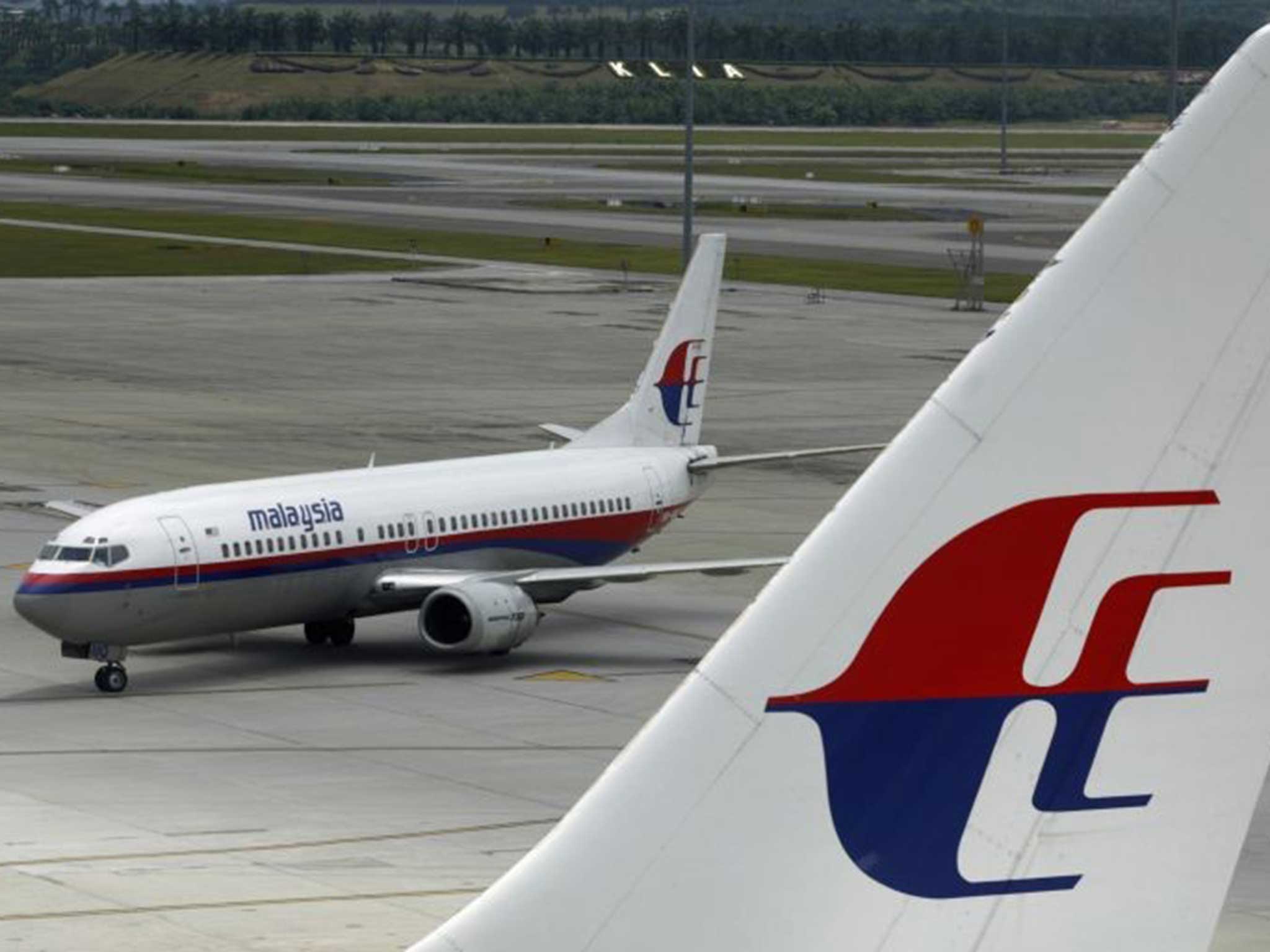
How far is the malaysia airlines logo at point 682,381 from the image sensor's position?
1769 inches

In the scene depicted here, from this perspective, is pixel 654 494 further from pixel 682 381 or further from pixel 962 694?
pixel 962 694

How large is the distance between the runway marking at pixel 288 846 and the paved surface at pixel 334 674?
2.5 inches

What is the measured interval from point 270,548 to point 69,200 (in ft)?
344

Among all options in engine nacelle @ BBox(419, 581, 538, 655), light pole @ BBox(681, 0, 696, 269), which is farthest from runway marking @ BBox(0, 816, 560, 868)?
light pole @ BBox(681, 0, 696, 269)

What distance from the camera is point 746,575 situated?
47.2 metres

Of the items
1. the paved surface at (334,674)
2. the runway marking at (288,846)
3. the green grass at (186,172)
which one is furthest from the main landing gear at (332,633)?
the green grass at (186,172)

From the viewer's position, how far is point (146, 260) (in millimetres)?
110125

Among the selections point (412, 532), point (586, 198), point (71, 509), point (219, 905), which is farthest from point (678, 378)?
point (586, 198)

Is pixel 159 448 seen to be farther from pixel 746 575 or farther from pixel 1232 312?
pixel 1232 312

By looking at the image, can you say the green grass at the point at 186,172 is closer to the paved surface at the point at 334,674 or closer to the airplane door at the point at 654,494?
the paved surface at the point at 334,674

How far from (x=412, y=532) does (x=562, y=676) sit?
115 inches

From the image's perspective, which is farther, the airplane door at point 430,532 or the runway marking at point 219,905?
the airplane door at point 430,532

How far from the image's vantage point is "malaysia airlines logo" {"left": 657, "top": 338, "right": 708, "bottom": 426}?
147 feet

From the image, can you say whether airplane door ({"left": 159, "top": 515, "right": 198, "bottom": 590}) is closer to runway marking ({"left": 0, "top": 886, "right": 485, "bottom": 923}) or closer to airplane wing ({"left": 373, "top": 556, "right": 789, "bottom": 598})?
airplane wing ({"left": 373, "top": 556, "right": 789, "bottom": 598})
